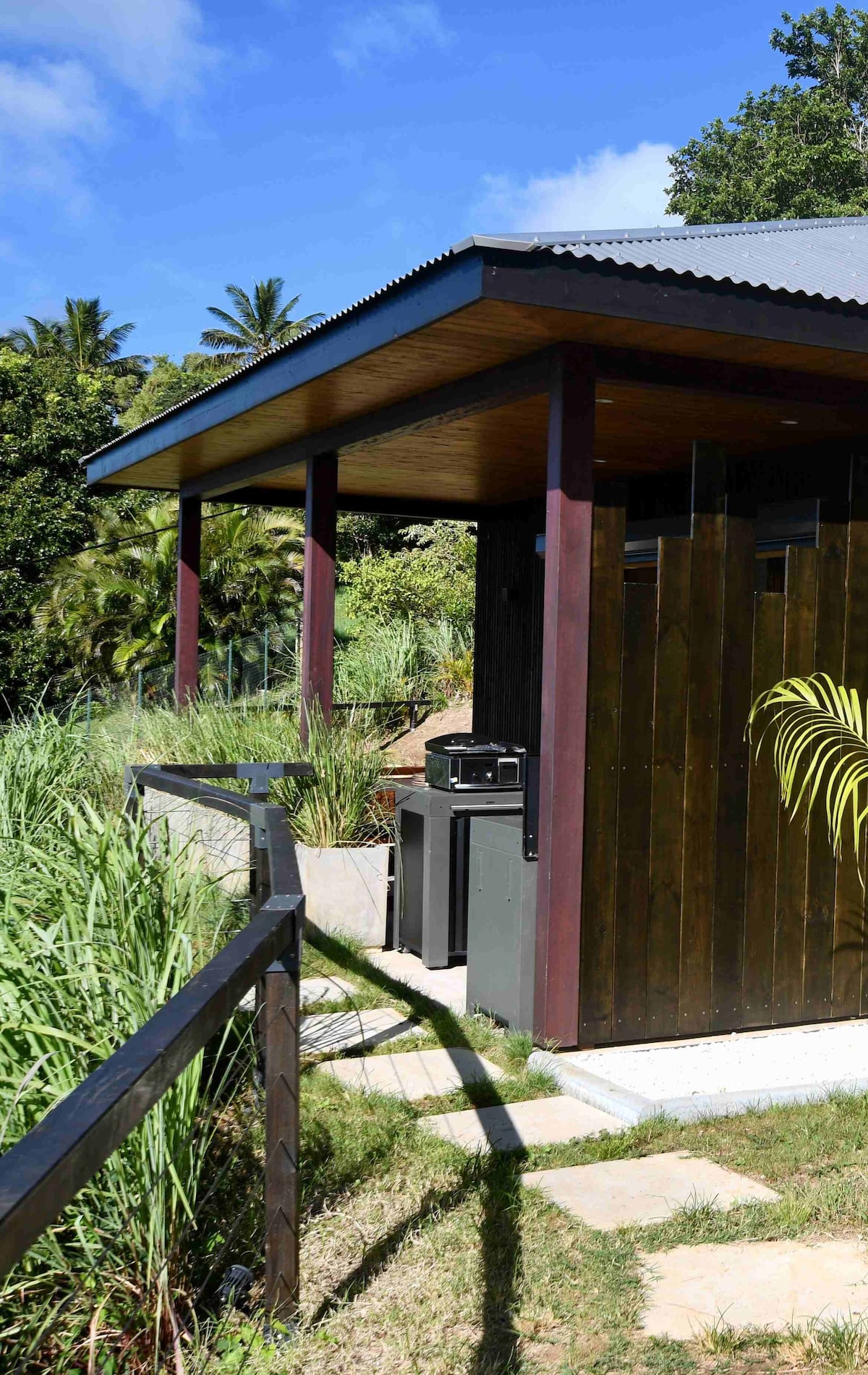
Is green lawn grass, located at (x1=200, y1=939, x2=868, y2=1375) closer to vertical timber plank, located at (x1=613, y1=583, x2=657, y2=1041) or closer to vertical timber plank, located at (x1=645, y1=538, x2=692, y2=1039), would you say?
vertical timber plank, located at (x1=613, y1=583, x2=657, y2=1041)

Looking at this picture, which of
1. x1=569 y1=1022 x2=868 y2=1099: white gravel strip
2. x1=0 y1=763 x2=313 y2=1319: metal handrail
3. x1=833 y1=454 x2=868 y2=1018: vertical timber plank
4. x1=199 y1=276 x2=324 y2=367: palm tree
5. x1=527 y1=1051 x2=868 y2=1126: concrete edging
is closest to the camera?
x1=0 y1=763 x2=313 y2=1319: metal handrail

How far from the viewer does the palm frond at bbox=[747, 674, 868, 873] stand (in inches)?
193

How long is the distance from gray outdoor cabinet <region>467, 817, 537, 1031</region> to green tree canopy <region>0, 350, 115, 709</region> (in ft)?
46.3

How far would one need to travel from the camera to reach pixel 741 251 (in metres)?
5.90

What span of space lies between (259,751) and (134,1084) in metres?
5.59

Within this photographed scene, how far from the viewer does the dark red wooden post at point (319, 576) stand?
7.74m

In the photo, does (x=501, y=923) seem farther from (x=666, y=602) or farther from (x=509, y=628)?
(x=509, y=628)

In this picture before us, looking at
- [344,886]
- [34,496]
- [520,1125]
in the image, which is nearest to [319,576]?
[344,886]

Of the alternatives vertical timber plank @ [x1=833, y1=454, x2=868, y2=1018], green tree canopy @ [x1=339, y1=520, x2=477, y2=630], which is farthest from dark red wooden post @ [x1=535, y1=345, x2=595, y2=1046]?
green tree canopy @ [x1=339, y1=520, x2=477, y2=630]

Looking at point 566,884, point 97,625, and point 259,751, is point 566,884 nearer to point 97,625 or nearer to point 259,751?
point 259,751

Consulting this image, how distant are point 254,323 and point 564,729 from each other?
118 ft

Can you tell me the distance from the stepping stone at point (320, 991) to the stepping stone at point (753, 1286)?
7.70 ft

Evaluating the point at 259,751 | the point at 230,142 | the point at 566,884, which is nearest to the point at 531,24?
the point at 230,142

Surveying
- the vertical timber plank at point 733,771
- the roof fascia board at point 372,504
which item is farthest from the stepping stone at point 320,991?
the roof fascia board at point 372,504
